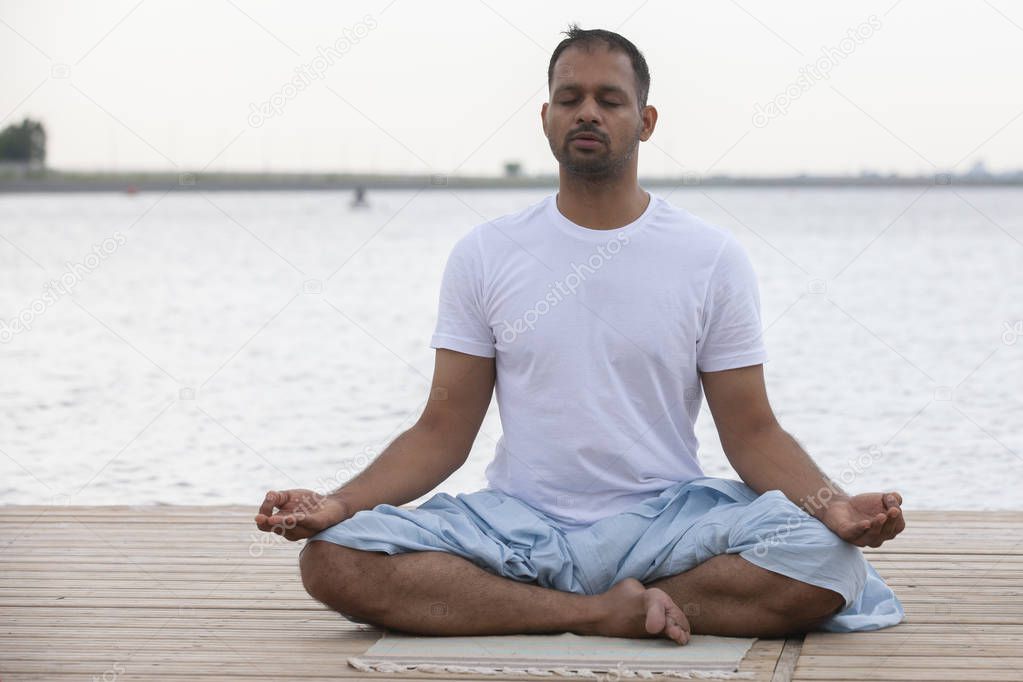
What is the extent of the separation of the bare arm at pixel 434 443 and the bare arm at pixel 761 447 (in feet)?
1.86

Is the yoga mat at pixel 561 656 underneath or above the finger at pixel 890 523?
underneath

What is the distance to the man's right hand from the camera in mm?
3166

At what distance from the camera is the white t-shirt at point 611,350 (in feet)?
11.4

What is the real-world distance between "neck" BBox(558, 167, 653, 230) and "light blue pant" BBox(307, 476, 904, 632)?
0.67m

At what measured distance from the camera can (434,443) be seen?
356 cm

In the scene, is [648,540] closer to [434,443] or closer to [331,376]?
[434,443]

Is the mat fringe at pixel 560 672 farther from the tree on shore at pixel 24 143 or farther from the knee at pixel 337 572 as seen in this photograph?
the tree on shore at pixel 24 143

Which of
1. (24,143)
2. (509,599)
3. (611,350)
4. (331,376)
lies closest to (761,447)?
(611,350)

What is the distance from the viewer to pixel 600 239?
11.6ft

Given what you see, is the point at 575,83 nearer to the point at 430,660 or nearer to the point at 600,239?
the point at 600,239

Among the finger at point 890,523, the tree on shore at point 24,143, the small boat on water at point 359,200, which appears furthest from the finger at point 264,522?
the tree on shore at point 24,143

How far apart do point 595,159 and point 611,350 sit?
46 centimetres

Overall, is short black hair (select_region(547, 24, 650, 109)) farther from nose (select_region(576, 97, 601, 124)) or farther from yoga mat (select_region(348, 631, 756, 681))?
yoga mat (select_region(348, 631, 756, 681))

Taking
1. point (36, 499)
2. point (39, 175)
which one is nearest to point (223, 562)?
point (36, 499)
